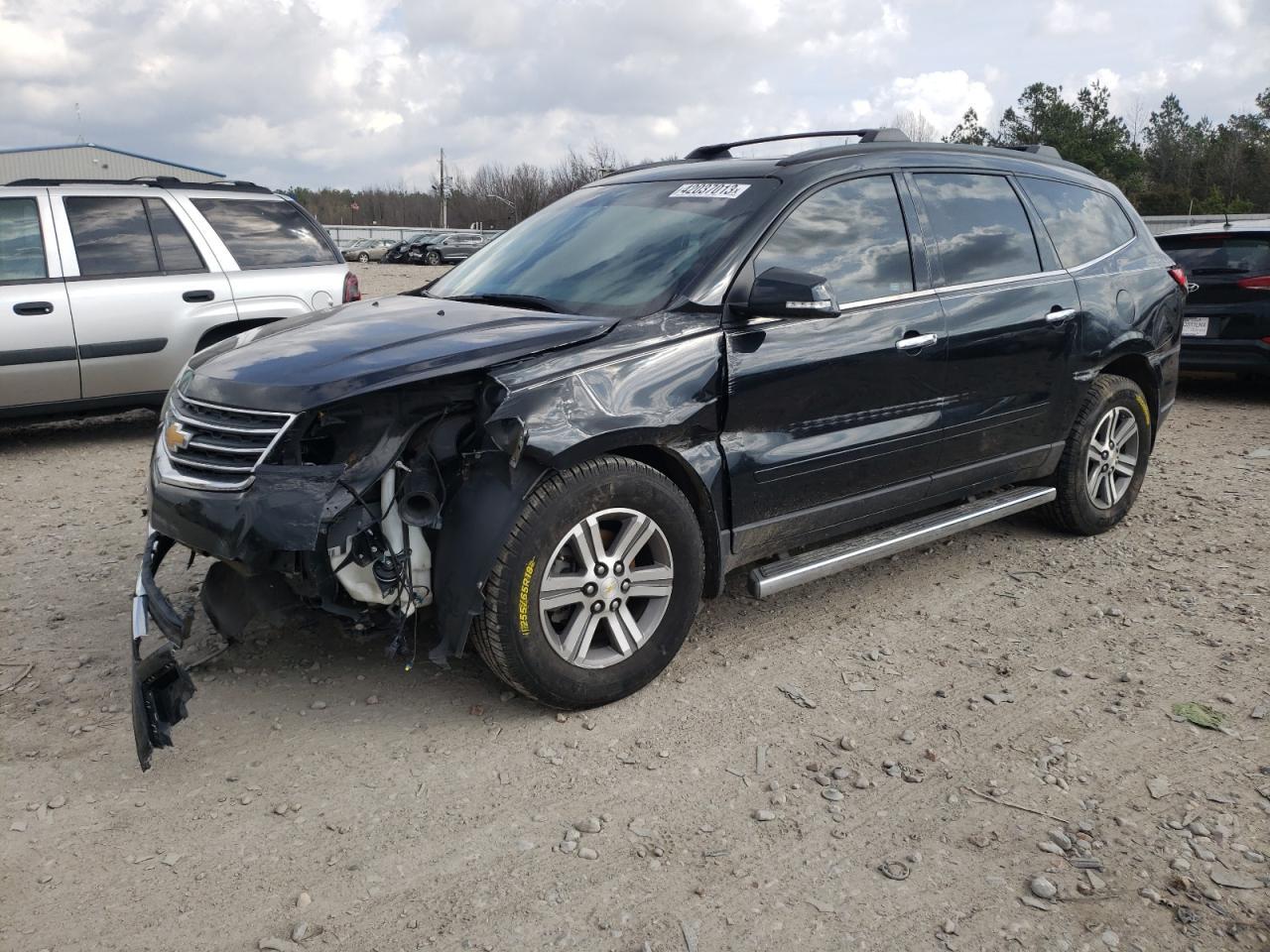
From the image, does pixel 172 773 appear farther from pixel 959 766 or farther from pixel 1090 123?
pixel 1090 123

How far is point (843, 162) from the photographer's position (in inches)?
162

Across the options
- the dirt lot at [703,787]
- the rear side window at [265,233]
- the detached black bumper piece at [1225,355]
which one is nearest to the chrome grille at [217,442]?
the dirt lot at [703,787]

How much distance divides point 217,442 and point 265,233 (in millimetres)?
5192

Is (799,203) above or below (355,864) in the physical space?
above

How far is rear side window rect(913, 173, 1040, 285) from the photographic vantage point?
172 inches

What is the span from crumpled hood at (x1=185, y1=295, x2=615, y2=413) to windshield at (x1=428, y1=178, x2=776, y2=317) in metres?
0.23

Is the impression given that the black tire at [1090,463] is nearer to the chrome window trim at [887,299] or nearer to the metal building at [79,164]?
the chrome window trim at [887,299]

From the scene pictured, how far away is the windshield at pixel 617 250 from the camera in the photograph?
3748 millimetres

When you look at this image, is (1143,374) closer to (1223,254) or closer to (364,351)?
(364,351)

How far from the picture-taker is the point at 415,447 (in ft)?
10.6

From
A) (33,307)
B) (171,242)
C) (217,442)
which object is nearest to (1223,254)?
(171,242)

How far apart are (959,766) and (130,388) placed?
6.32m

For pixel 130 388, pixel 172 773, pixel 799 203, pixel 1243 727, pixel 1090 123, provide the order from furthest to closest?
pixel 1090 123, pixel 130 388, pixel 799 203, pixel 1243 727, pixel 172 773

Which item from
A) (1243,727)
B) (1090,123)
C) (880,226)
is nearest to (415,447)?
(880,226)
